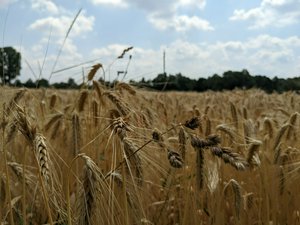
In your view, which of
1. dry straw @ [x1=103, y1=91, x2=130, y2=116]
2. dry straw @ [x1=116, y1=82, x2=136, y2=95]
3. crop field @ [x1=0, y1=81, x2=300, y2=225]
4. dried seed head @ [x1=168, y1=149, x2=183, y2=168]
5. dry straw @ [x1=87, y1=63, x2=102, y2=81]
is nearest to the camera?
dried seed head @ [x1=168, y1=149, x2=183, y2=168]

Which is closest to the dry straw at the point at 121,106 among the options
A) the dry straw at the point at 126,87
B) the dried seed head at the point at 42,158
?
the dry straw at the point at 126,87

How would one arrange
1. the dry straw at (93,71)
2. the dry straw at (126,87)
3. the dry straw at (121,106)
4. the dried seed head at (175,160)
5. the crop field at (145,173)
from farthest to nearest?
the dry straw at (93,71) < the dry straw at (126,87) < the dry straw at (121,106) < the crop field at (145,173) < the dried seed head at (175,160)

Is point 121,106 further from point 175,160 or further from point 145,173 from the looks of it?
point 175,160

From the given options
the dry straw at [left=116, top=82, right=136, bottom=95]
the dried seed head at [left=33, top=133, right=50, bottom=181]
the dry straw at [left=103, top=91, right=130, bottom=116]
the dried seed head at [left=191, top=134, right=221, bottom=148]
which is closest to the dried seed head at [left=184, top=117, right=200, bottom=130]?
the dried seed head at [left=191, top=134, right=221, bottom=148]

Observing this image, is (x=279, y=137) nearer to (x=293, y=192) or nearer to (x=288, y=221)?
(x=293, y=192)

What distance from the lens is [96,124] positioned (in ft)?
9.16

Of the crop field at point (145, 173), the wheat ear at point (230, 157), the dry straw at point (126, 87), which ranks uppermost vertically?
the dry straw at point (126, 87)

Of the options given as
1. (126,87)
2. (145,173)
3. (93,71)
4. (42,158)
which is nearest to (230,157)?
(42,158)

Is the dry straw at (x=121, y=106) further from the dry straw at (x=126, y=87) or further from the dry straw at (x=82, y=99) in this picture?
the dry straw at (x=82, y=99)

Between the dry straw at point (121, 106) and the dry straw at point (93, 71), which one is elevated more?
the dry straw at point (93, 71)

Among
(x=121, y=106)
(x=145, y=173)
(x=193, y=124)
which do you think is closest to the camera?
(x=193, y=124)

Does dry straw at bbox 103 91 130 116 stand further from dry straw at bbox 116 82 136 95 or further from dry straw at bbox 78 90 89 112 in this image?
dry straw at bbox 78 90 89 112

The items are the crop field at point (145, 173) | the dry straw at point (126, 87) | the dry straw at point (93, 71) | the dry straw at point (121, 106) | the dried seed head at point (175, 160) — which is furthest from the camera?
the dry straw at point (93, 71)

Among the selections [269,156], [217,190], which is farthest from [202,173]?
[269,156]
